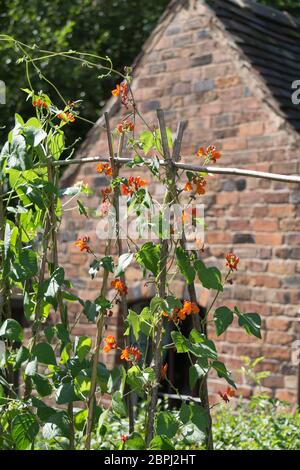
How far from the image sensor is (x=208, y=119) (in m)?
7.39

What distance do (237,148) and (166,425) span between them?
13.4 ft

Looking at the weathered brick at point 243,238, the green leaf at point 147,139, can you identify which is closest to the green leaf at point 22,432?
the green leaf at point 147,139

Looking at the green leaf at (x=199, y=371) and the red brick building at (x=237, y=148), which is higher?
the red brick building at (x=237, y=148)

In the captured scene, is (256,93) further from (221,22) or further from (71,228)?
(71,228)

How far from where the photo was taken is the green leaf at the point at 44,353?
352 cm

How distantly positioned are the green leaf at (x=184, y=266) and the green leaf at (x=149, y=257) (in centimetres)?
11

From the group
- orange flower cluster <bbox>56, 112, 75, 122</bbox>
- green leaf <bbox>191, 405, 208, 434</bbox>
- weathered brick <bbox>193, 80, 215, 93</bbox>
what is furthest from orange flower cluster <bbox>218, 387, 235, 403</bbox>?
weathered brick <bbox>193, 80, 215, 93</bbox>

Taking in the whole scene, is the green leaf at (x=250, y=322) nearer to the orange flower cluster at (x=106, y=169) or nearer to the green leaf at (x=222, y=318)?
the green leaf at (x=222, y=318)

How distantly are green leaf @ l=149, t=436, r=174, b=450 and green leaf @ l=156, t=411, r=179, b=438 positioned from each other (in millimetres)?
17

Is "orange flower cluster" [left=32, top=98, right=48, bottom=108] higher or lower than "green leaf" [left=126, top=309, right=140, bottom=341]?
higher

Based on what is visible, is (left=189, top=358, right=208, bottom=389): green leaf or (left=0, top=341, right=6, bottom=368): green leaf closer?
(left=189, top=358, right=208, bottom=389): green leaf

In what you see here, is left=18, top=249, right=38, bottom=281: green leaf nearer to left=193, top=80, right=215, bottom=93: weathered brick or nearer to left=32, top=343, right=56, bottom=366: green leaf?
left=32, top=343, right=56, bottom=366: green leaf

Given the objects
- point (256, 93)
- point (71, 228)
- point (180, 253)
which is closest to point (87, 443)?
point (180, 253)

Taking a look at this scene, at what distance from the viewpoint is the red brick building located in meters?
6.76
